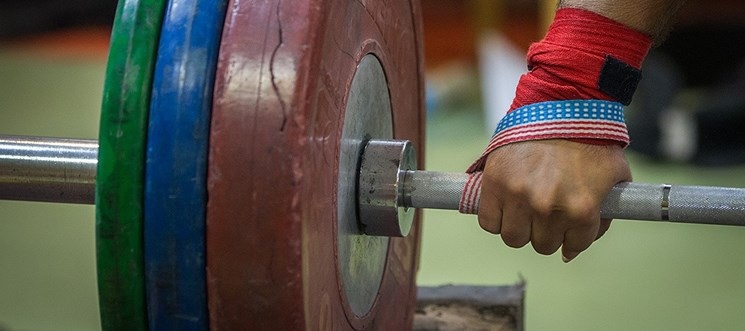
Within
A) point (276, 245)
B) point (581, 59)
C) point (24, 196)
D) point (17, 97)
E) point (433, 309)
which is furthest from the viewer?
point (17, 97)

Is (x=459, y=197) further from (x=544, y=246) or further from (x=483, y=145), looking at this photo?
(x=483, y=145)

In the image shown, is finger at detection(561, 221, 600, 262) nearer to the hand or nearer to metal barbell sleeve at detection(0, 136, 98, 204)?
the hand

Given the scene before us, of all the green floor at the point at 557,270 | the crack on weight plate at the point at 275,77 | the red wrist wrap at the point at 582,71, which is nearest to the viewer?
the crack on weight plate at the point at 275,77

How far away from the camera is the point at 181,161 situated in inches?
34.1

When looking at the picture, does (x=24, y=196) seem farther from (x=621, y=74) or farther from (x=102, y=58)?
(x=102, y=58)

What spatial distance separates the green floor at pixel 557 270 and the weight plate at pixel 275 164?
115 cm

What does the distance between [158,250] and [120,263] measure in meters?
0.04

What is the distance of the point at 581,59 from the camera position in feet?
3.15

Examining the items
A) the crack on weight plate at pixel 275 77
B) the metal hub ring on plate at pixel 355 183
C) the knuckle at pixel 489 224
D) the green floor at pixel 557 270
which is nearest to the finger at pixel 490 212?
the knuckle at pixel 489 224

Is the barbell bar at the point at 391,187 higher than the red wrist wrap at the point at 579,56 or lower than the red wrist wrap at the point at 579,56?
lower

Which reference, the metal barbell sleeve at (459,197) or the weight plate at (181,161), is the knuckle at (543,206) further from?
the weight plate at (181,161)

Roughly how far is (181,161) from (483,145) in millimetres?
2234

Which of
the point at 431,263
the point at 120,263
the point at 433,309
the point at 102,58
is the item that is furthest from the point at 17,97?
the point at 120,263

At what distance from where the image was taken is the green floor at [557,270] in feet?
6.79
